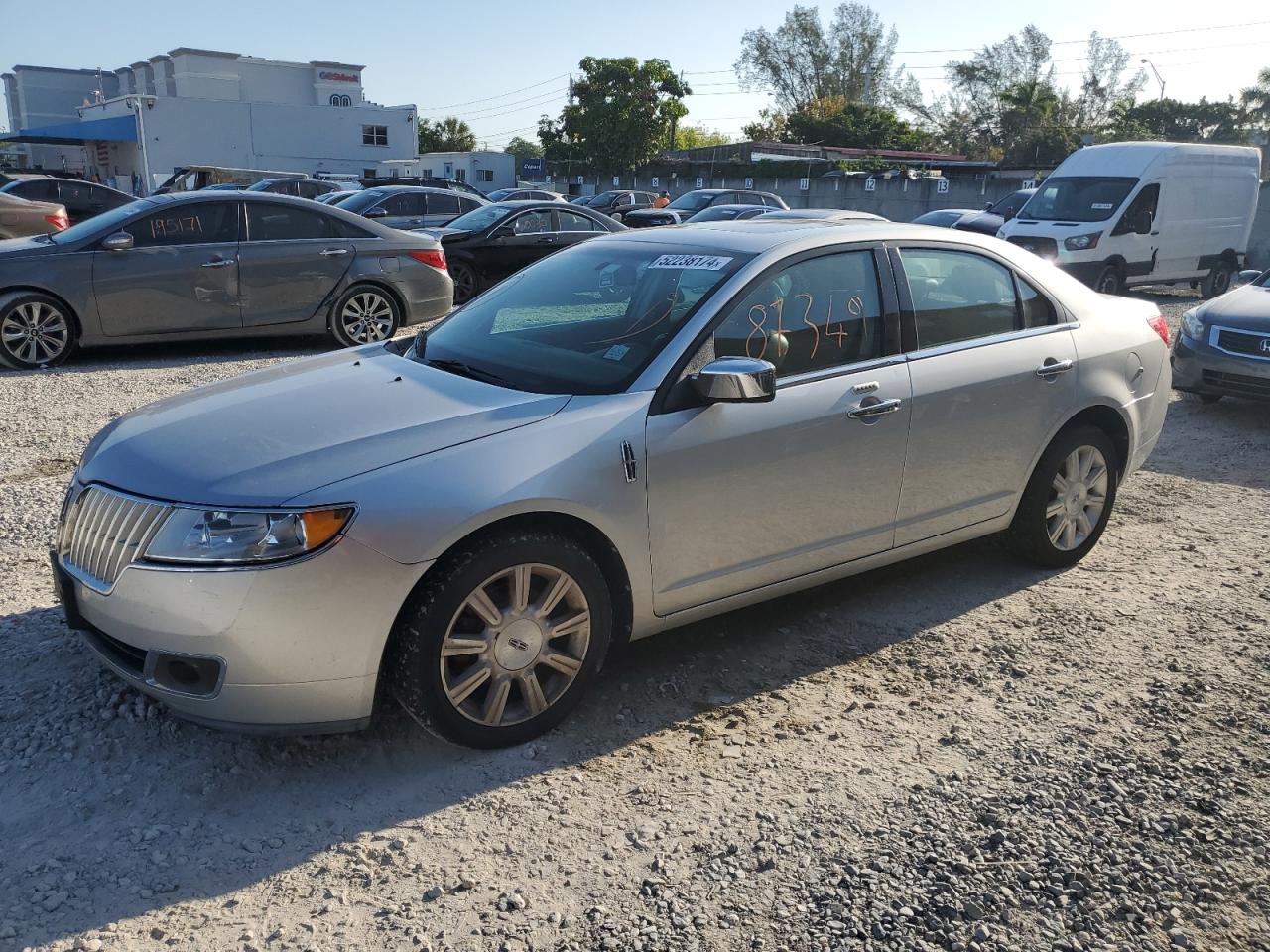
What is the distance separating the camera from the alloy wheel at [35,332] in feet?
29.4

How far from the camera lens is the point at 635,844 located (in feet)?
9.63

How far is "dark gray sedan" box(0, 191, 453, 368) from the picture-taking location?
900 cm

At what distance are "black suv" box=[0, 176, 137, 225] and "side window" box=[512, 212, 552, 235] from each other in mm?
9467

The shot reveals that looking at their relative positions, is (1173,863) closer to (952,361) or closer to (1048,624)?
(1048,624)

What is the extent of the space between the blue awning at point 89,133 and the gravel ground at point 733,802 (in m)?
60.5

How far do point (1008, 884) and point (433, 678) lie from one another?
1.70 metres

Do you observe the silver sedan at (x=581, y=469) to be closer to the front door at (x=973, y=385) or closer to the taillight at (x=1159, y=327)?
the front door at (x=973, y=385)

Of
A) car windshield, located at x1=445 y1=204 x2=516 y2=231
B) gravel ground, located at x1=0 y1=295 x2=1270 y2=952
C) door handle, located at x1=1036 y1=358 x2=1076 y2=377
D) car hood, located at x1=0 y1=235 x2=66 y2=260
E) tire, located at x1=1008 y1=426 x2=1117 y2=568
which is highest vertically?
car windshield, located at x1=445 y1=204 x2=516 y2=231

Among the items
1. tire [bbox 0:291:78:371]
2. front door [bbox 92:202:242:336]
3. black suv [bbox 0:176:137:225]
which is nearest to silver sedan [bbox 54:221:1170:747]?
front door [bbox 92:202:242:336]

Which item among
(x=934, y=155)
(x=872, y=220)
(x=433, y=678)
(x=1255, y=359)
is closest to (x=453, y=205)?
(x=1255, y=359)

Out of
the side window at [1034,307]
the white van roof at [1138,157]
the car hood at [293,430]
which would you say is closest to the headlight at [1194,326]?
the side window at [1034,307]

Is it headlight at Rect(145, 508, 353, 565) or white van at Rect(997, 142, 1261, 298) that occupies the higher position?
white van at Rect(997, 142, 1261, 298)

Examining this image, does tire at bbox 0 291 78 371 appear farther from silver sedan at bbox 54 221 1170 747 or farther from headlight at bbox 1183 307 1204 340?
headlight at bbox 1183 307 1204 340

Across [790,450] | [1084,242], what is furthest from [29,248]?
[1084,242]
